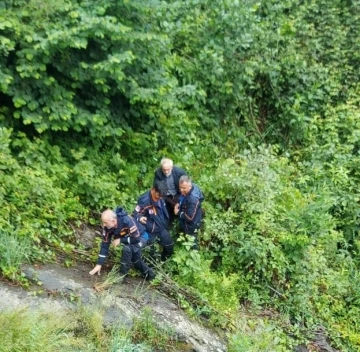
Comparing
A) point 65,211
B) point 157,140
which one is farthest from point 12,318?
point 157,140

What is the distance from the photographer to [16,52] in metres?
6.74

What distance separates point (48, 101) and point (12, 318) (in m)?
3.04

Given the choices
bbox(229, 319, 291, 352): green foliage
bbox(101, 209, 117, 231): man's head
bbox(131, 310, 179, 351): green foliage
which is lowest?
bbox(229, 319, 291, 352): green foliage

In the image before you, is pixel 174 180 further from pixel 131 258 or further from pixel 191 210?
pixel 131 258

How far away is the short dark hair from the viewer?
6.99 m

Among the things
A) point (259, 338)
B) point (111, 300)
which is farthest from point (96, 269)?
point (259, 338)

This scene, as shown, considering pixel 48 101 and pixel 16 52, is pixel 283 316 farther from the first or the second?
pixel 16 52

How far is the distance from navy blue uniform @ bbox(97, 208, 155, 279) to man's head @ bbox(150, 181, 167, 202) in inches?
21.7

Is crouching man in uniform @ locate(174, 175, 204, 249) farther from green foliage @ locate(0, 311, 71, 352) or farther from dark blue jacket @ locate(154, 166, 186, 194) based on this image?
green foliage @ locate(0, 311, 71, 352)

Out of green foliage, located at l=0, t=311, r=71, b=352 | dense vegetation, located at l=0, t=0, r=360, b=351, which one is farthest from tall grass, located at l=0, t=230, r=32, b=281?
green foliage, located at l=0, t=311, r=71, b=352

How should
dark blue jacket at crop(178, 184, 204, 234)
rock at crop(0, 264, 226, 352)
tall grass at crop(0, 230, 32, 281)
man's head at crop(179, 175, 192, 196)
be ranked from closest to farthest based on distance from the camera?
1. rock at crop(0, 264, 226, 352)
2. tall grass at crop(0, 230, 32, 281)
3. man's head at crop(179, 175, 192, 196)
4. dark blue jacket at crop(178, 184, 204, 234)

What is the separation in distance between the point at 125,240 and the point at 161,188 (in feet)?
3.17

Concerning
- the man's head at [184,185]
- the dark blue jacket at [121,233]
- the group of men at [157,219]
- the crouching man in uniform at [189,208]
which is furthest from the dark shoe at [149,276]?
the man's head at [184,185]

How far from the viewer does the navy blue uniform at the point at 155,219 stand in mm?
6902
